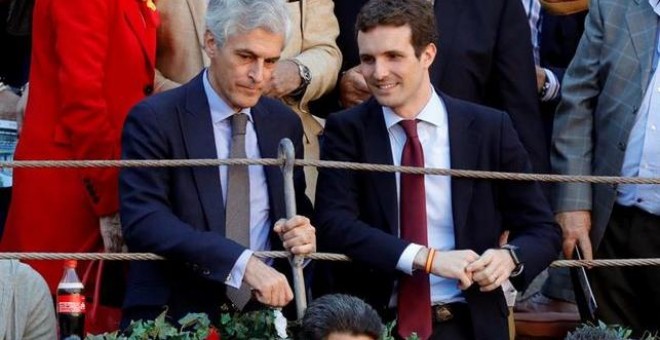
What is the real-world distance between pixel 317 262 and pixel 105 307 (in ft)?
2.69

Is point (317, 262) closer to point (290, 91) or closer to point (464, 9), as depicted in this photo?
point (290, 91)

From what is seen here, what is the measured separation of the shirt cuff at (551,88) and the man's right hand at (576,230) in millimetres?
753

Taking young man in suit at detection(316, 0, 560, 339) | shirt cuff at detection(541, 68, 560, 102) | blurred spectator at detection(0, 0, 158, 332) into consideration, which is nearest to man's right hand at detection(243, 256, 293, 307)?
young man in suit at detection(316, 0, 560, 339)

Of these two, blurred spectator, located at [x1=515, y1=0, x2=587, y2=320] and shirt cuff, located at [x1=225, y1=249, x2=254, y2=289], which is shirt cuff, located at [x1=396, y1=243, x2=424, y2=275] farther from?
blurred spectator, located at [x1=515, y1=0, x2=587, y2=320]

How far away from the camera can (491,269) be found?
587 centimetres

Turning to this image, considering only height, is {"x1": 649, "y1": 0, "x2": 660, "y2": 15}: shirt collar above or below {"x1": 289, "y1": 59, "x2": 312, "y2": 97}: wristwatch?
above

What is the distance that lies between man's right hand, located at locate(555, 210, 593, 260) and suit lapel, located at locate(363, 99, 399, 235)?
3.27 feet

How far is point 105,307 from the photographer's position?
6.53 metres

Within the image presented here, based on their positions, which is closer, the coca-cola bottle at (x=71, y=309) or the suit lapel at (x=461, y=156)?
the coca-cola bottle at (x=71, y=309)

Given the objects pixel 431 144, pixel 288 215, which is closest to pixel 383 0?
pixel 431 144

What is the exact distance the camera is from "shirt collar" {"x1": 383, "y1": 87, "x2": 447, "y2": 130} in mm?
6164

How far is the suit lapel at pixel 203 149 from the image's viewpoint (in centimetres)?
594

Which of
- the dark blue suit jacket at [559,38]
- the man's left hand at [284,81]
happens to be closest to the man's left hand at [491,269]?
the man's left hand at [284,81]

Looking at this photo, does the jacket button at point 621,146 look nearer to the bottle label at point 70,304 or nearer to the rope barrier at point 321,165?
the rope barrier at point 321,165
